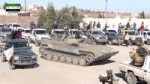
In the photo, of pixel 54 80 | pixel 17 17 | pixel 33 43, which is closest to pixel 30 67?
pixel 54 80

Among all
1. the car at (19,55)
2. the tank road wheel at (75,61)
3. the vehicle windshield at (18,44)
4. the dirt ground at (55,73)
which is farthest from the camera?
the tank road wheel at (75,61)

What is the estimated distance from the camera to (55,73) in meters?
22.6

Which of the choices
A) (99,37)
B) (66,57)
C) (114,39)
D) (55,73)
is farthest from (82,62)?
(114,39)

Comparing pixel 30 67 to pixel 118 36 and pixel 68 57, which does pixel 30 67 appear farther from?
pixel 118 36

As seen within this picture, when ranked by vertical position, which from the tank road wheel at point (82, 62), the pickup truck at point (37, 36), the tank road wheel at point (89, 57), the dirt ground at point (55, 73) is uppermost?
the pickup truck at point (37, 36)

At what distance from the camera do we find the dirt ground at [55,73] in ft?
65.6

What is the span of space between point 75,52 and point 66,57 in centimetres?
97

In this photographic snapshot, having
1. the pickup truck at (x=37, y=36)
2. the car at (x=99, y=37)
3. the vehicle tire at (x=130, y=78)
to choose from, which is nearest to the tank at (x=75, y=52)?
the vehicle tire at (x=130, y=78)

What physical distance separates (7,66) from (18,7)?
16480mm

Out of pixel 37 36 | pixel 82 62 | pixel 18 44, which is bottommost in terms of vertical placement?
pixel 82 62

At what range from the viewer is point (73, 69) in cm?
2425

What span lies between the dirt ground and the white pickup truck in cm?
65

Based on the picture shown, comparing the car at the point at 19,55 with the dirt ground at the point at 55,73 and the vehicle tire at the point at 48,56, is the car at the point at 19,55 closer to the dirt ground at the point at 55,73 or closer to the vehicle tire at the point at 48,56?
the dirt ground at the point at 55,73

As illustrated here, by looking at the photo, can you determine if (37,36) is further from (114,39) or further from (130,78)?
(130,78)
